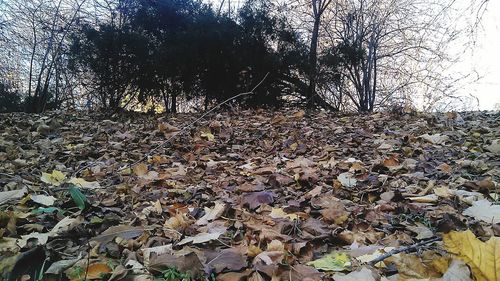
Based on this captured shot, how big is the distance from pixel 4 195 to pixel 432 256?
1.99 metres

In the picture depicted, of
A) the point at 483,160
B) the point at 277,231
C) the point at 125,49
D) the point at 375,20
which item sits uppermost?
the point at 375,20

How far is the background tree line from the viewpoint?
750cm

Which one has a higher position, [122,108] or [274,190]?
[122,108]

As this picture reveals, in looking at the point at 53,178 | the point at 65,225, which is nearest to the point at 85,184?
the point at 53,178

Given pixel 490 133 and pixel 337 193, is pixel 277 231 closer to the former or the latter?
pixel 337 193

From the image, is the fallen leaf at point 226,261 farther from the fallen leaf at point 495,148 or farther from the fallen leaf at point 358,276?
the fallen leaf at point 495,148

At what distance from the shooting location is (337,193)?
2219 mm

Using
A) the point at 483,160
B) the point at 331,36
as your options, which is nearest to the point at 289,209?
the point at 483,160

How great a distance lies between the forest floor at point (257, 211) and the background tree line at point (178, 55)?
3827mm

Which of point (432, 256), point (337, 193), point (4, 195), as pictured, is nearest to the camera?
point (432, 256)

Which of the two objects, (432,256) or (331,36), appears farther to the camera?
(331,36)

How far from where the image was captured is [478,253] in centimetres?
95

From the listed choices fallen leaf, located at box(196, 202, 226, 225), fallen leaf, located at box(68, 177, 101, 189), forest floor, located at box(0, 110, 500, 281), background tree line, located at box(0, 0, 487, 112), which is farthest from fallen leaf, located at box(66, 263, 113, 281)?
background tree line, located at box(0, 0, 487, 112)

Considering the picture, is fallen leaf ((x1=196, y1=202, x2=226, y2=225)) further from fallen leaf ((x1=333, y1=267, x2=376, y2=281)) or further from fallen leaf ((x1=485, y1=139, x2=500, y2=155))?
fallen leaf ((x1=485, y1=139, x2=500, y2=155))
